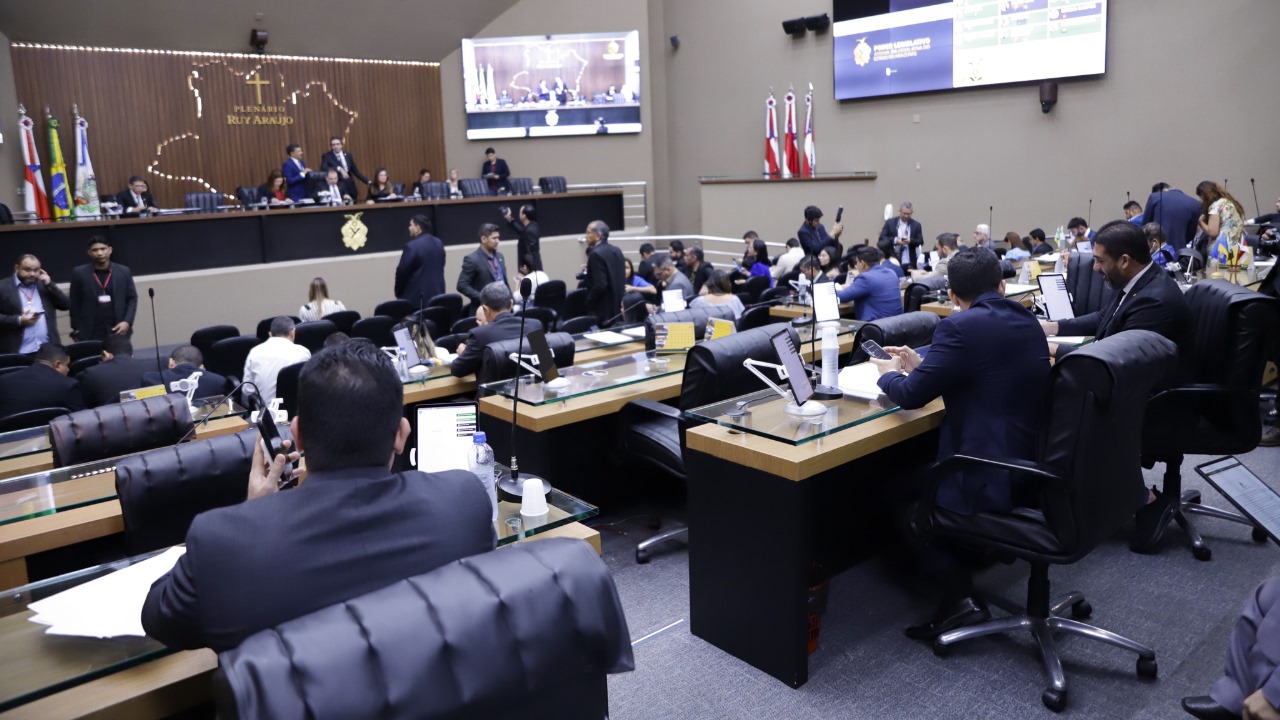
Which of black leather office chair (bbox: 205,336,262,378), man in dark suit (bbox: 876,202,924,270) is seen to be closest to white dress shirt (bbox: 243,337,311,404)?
black leather office chair (bbox: 205,336,262,378)

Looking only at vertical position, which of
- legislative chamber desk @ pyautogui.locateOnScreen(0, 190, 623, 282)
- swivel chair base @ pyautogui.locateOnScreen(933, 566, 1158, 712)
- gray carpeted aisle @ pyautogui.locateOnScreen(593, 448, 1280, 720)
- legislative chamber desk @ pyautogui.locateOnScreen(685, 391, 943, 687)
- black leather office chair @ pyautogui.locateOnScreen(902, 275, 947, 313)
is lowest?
gray carpeted aisle @ pyautogui.locateOnScreen(593, 448, 1280, 720)

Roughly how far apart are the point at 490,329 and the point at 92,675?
10.0ft

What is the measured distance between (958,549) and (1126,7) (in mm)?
8956

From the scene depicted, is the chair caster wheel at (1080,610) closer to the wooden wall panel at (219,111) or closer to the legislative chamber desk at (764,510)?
the legislative chamber desk at (764,510)

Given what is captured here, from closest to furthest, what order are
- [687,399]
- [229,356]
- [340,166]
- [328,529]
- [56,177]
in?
[328,529]
[687,399]
[229,356]
[56,177]
[340,166]

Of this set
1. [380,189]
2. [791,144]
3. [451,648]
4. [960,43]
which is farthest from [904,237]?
[451,648]

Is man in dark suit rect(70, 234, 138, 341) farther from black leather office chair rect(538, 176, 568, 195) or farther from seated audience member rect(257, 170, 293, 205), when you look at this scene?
black leather office chair rect(538, 176, 568, 195)

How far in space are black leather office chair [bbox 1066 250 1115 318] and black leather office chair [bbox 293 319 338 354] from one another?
4971 millimetres

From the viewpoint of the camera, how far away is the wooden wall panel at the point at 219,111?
11688mm

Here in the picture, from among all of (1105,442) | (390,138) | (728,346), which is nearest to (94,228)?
(390,138)

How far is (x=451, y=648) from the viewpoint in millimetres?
1231

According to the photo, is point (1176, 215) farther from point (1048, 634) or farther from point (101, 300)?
point (101, 300)

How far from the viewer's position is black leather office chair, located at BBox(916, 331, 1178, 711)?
7.98ft

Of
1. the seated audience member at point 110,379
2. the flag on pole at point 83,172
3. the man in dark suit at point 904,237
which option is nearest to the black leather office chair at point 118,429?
the seated audience member at point 110,379
